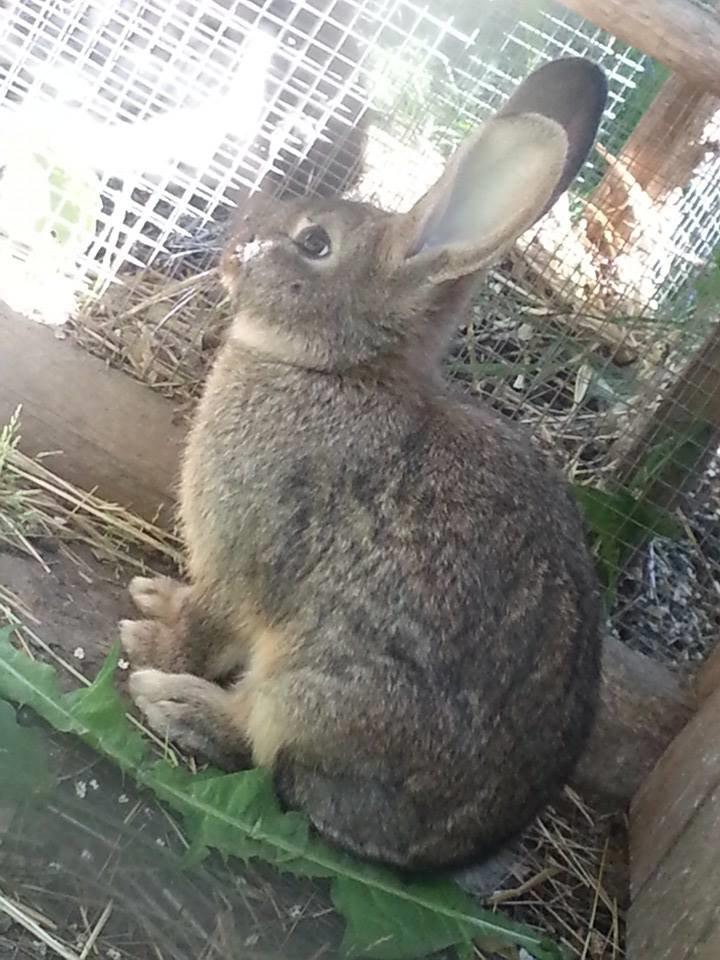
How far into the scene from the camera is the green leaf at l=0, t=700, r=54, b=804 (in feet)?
6.85

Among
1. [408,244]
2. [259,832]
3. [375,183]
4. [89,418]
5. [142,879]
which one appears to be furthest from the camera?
[375,183]

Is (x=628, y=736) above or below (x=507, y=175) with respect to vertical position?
below

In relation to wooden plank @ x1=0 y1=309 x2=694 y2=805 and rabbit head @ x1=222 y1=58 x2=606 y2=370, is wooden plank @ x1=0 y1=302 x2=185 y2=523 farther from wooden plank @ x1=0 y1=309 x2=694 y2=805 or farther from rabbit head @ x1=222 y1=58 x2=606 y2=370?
rabbit head @ x1=222 y1=58 x2=606 y2=370

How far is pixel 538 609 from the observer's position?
2488 millimetres

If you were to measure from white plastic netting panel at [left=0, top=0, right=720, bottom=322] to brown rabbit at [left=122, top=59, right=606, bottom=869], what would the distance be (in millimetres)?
553

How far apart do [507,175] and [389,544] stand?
2.40 ft

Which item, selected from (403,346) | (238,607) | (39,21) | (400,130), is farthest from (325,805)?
(39,21)

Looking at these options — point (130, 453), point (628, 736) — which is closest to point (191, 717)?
point (130, 453)

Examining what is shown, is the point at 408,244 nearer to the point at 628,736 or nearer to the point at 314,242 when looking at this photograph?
the point at 314,242

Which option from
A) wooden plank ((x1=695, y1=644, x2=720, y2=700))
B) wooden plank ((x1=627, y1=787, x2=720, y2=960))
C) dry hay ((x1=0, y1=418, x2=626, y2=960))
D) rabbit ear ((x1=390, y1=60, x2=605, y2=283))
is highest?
rabbit ear ((x1=390, y1=60, x2=605, y2=283))

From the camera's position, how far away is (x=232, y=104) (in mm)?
3170

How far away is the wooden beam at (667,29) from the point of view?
2.57 m

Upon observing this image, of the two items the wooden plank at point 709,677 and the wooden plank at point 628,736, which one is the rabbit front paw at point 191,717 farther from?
the wooden plank at point 709,677

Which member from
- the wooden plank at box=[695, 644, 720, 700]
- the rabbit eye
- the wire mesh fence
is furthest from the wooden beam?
the wooden plank at box=[695, 644, 720, 700]
